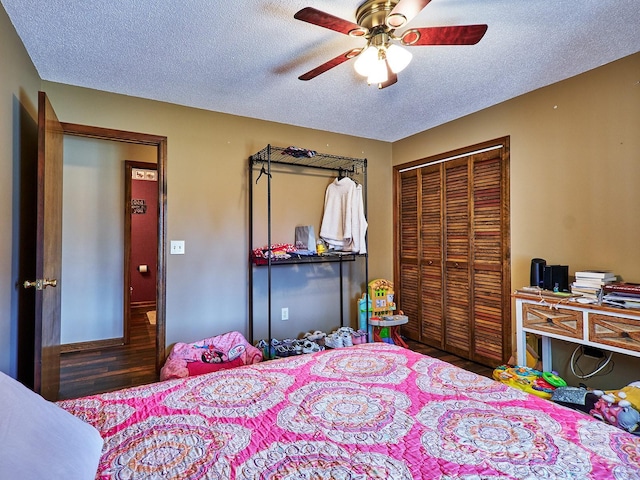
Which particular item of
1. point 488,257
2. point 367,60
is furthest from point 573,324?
point 367,60

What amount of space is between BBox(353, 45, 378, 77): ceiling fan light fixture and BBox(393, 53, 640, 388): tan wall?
5.89 feet

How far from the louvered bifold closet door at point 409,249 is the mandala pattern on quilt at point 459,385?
2.38 metres

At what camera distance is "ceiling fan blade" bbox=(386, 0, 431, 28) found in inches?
56.6

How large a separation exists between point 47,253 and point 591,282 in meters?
3.39

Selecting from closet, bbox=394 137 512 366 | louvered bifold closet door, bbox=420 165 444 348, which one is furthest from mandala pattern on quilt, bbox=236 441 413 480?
louvered bifold closet door, bbox=420 165 444 348

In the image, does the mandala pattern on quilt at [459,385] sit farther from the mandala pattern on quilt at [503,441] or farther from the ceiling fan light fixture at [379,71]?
the ceiling fan light fixture at [379,71]

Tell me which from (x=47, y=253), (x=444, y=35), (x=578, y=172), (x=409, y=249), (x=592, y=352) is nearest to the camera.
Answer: (x=444, y=35)

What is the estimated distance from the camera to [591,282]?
2.29 m

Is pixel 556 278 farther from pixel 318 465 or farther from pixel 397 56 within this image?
pixel 318 465

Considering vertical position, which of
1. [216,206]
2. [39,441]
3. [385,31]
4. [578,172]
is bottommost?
[39,441]

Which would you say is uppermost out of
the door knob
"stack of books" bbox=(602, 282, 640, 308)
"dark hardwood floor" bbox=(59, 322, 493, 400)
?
the door knob

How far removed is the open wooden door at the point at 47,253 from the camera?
190 cm

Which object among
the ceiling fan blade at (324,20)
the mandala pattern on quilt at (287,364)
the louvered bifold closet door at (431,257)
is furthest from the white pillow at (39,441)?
the louvered bifold closet door at (431,257)

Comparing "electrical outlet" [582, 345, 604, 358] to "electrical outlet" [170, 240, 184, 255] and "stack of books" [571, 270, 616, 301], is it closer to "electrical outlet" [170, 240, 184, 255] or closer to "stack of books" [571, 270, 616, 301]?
"stack of books" [571, 270, 616, 301]
